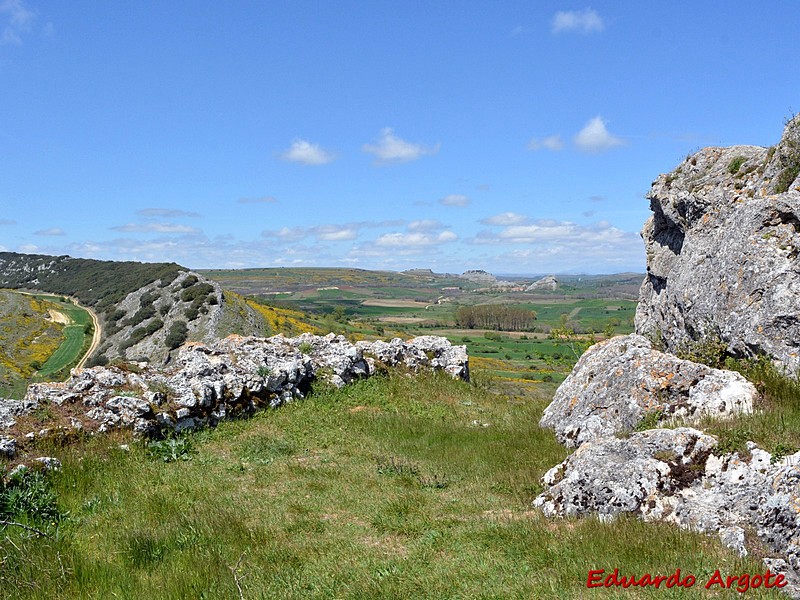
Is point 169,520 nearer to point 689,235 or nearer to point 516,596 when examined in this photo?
point 516,596

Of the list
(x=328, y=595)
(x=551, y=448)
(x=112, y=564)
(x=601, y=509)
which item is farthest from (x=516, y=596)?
(x=551, y=448)

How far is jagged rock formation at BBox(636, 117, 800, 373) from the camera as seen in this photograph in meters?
Result: 10.0

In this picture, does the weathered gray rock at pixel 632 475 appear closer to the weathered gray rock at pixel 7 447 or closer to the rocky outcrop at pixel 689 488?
the rocky outcrop at pixel 689 488

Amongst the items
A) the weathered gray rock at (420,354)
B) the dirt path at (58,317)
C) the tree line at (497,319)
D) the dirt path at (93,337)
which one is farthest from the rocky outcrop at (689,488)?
the tree line at (497,319)

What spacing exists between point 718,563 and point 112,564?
270 inches

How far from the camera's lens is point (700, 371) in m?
9.85

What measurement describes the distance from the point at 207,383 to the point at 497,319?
111816 millimetres

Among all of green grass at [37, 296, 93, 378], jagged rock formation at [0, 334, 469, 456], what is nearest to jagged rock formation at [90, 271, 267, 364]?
green grass at [37, 296, 93, 378]

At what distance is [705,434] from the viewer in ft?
23.7

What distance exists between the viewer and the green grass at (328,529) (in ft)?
18.2

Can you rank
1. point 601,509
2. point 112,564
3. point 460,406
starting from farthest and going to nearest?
point 460,406 < point 601,509 < point 112,564

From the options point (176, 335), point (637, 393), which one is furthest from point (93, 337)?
point (637, 393)

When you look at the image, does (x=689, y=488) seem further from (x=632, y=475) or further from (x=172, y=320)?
Answer: (x=172, y=320)

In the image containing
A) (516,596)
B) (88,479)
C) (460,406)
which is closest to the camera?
(516,596)
